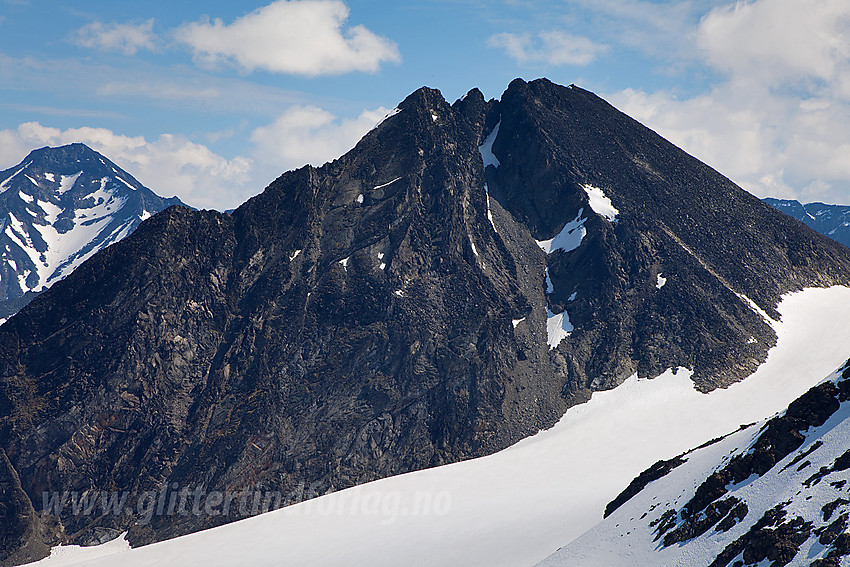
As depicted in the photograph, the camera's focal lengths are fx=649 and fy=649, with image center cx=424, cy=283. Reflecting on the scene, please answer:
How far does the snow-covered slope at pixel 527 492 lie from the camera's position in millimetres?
51625

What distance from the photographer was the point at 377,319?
8244 centimetres

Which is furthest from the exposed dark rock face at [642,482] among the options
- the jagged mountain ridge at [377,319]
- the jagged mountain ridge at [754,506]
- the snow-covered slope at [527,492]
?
the jagged mountain ridge at [377,319]

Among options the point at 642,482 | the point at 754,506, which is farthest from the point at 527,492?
the point at 754,506

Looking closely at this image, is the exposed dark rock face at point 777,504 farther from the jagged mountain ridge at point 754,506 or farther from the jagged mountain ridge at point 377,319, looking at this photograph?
the jagged mountain ridge at point 377,319

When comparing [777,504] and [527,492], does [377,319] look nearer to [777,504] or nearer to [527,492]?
[527,492]

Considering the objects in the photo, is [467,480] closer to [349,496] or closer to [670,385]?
[349,496]

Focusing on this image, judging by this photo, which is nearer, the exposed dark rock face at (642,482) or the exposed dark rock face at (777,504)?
the exposed dark rock face at (777,504)

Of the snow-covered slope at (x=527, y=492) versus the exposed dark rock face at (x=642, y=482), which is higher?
the snow-covered slope at (x=527, y=492)

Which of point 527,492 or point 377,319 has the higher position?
point 377,319

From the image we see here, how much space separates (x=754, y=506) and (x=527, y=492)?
1359 inches

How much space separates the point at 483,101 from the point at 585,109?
19608 mm

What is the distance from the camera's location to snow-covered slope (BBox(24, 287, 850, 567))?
169 ft

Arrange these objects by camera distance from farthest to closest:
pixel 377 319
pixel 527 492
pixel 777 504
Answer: pixel 377 319
pixel 527 492
pixel 777 504

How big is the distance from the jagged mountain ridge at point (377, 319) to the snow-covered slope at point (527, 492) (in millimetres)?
3082
